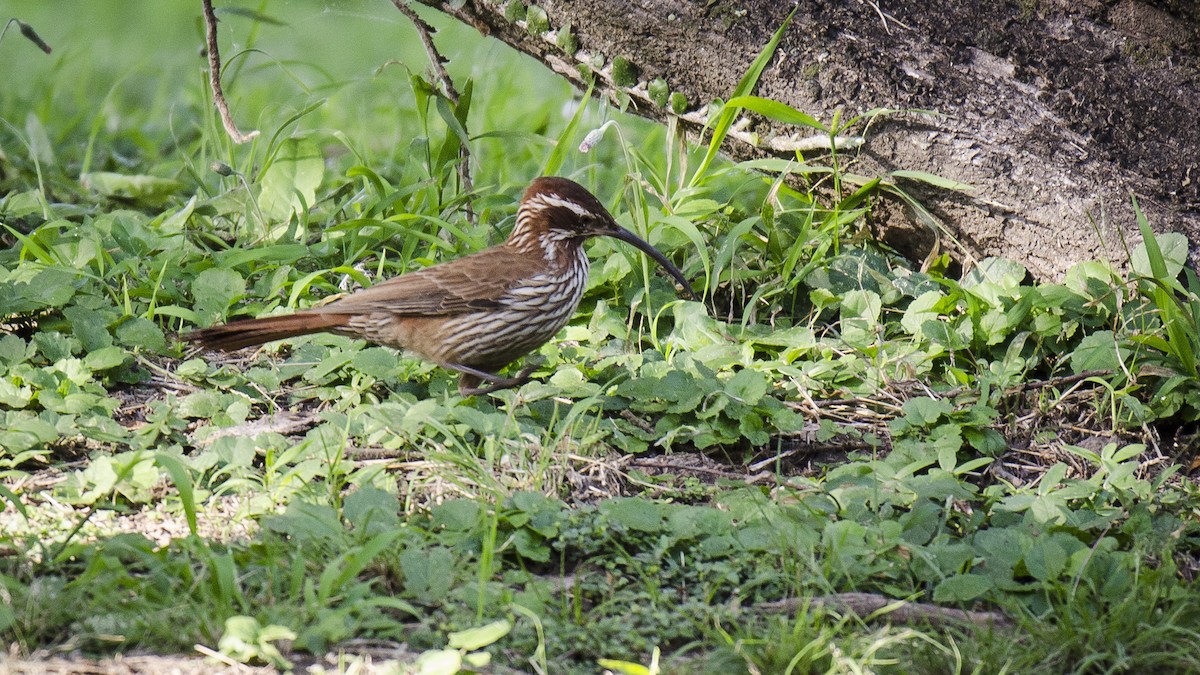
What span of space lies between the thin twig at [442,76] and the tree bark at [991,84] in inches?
8.1

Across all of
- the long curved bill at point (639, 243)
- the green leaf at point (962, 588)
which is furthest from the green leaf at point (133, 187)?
the green leaf at point (962, 588)

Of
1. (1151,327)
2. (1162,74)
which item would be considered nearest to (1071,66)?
(1162,74)

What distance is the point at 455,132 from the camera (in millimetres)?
5516

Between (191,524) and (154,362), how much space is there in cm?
172

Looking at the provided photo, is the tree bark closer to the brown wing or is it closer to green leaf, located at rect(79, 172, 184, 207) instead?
the brown wing

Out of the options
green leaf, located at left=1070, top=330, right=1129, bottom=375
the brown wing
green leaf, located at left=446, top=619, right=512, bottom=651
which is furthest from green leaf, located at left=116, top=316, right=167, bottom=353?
green leaf, located at left=1070, top=330, right=1129, bottom=375

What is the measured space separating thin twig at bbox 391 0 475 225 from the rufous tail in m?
1.30

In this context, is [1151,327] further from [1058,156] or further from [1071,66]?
[1071,66]

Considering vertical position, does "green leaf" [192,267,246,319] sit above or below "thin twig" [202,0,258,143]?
below

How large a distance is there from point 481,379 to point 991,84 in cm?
233

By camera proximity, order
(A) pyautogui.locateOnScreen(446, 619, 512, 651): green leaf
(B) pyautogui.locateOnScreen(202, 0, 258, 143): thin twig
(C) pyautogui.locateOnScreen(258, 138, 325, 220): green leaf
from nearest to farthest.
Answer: (A) pyautogui.locateOnScreen(446, 619, 512, 651): green leaf
(B) pyautogui.locateOnScreen(202, 0, 258, 143): thin twig
(C) pyautogui.locateOnScreen(258, 138, 325, 220): green leaf

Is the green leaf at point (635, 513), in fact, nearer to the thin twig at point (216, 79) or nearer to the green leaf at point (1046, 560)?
the green leaf at point (1046, 560)

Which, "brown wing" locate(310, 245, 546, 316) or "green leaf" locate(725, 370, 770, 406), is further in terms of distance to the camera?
"brown wing" locate(310, 245, 546, 316)

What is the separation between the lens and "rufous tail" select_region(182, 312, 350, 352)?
14.2ft
